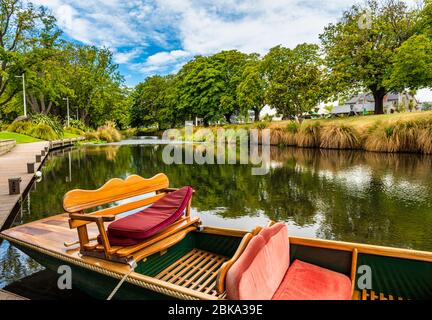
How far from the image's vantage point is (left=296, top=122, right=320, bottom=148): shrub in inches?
906

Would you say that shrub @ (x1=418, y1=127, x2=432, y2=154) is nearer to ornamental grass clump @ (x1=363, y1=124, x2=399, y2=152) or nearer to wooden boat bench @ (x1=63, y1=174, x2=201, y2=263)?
ornamental grass clump @ (x1=363, y1=124, x2=399, y2=152)

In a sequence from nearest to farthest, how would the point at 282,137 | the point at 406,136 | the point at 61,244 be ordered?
the point at 61,244
the point at 406,136
the point at 282,137

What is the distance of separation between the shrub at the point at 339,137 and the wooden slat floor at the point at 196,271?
19607mm

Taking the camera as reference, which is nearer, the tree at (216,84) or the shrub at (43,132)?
the shrub at (43,132)

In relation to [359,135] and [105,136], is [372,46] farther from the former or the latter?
[105,136]

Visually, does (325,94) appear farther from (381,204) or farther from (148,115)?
(148,115)

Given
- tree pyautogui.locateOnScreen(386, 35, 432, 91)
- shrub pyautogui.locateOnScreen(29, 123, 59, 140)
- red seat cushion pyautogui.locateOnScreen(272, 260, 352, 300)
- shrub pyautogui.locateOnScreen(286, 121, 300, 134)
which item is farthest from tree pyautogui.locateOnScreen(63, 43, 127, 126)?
red seat cushion pyautogui.locateOnScreen(272, 260, 352, 300)

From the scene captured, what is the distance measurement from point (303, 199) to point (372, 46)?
25322 millimetres

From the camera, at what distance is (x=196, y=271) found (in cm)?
353

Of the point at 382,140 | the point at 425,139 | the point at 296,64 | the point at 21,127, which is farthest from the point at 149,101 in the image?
the point at 425,139

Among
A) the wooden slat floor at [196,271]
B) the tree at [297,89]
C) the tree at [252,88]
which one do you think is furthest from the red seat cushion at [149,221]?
the tree at [252,88]

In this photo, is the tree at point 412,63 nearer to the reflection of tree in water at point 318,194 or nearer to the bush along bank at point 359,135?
the bush along bank at point 359,135

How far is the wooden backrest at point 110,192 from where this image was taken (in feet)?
10.7
